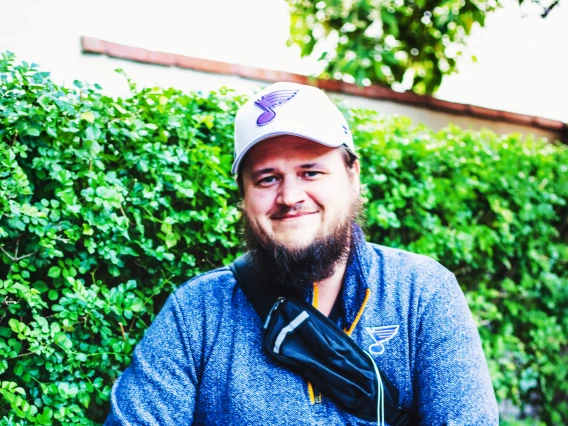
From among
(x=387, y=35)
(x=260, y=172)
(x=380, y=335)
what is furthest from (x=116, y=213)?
(x=387, y=35)

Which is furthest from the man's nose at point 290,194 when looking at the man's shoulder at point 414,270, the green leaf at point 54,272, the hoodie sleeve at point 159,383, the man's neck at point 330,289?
the green leaf at point 54,272

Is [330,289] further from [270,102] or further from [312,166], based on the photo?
[270,102]

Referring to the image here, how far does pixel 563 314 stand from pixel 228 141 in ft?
9.47

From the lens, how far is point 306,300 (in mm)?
2205

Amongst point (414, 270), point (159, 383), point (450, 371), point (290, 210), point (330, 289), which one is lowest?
point (159, 383)

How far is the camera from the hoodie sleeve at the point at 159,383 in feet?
6.37

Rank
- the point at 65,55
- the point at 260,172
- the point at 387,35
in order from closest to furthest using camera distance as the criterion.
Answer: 1. the point at 260,172
2. the point at 65,55
3. the point at 387,35

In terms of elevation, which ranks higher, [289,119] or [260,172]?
[289,119]

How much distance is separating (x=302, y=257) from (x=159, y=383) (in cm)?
70

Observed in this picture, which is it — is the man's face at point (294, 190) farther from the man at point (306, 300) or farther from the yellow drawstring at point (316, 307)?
the yellow drawstring at point (316, 307)

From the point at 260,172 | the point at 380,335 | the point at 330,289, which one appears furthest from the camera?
the point at 330,289

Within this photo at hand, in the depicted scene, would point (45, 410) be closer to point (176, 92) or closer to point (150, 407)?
point (150, 407)

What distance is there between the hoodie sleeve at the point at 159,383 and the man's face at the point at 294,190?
1.72 ft

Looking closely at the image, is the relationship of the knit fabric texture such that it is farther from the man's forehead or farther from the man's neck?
the man's forehead
